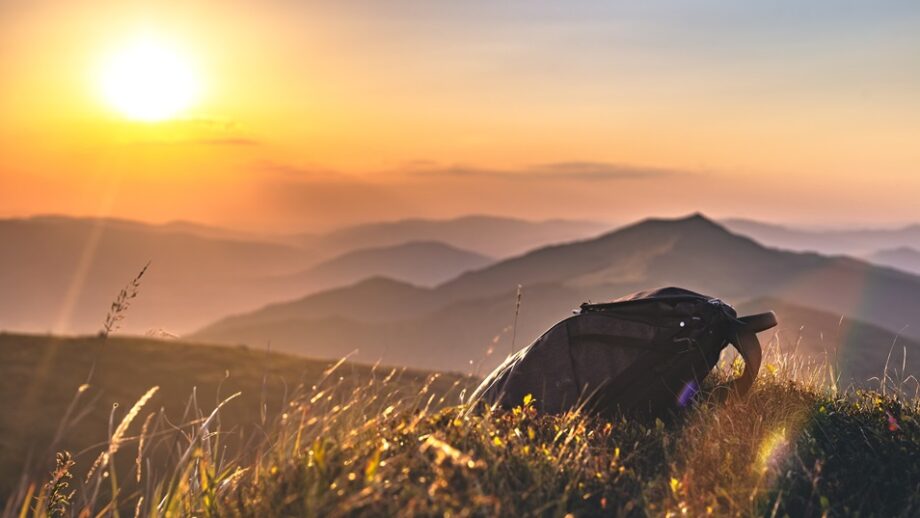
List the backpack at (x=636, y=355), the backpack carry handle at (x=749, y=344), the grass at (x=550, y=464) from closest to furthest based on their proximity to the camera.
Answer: the grass at (x=550, y=464) → the backpack carry handle at (x=749, y=344) → the backpack at (x=636, y=355)

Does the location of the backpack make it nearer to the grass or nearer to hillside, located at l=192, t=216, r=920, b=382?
the grass

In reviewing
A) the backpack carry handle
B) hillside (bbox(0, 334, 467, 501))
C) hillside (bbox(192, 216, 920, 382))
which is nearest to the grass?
the backpack carry handle

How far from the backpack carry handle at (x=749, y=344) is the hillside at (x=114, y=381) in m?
16.1

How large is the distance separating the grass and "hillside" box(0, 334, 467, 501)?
16331 mm

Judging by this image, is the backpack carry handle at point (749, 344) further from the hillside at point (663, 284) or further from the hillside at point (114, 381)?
the hillside at point (663, 284)

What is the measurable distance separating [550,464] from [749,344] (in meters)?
1.94

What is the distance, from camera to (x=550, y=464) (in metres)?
4.26

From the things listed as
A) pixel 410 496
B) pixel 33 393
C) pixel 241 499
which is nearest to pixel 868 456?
pixel 410 496

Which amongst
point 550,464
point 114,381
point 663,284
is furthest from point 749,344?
point 663,284

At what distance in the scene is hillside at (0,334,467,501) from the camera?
22562 mm

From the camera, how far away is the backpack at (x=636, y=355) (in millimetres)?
5547

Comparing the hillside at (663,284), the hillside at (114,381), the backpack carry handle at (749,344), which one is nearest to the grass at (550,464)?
the backpack carry handle at (749,344)

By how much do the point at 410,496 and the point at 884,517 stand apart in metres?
2.68

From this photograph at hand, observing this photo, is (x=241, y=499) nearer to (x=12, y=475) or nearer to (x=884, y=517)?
(x=884, y=517)
